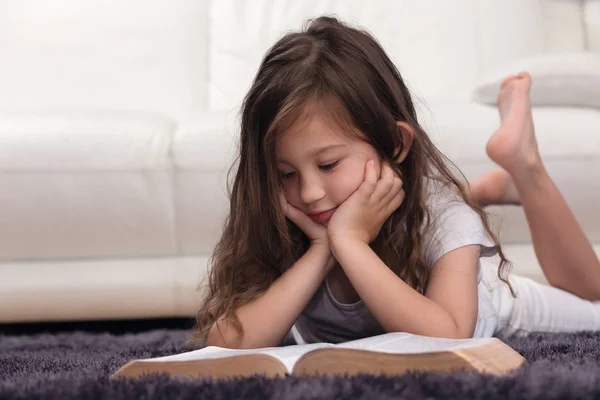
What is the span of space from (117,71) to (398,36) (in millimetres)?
781

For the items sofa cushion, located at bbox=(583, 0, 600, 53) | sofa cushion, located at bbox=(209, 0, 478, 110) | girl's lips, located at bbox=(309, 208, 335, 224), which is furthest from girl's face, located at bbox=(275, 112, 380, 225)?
sofa cushion, located at bbox=(583, 0, 600, 53)

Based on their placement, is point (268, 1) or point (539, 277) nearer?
point (539, 277)

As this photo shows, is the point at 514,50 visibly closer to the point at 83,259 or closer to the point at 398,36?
the point at 398,36

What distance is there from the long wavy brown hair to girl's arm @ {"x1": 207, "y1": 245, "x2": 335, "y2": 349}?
0.06ft

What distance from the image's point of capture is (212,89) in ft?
7.36

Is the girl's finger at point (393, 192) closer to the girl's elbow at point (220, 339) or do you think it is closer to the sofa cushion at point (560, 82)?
the girl's elbow at point (220, 339)

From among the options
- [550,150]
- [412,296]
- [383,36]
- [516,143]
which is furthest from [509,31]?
[412,296]

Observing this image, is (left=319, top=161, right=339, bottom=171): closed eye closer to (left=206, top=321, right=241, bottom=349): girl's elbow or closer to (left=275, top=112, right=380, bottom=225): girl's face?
(left=275, top=112, right=380, bottom=225): girl's face

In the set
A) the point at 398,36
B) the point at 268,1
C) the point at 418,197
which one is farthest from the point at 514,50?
the point at 418,197

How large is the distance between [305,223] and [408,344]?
0.30m

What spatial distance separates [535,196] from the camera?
1.34m

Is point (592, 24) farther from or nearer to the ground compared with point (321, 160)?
farther from the ground

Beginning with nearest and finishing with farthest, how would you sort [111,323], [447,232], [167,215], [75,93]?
[447,232] → [167,215] → [111,323] → [75,93]

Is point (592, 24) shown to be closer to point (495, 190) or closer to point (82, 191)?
point (495, 190)
